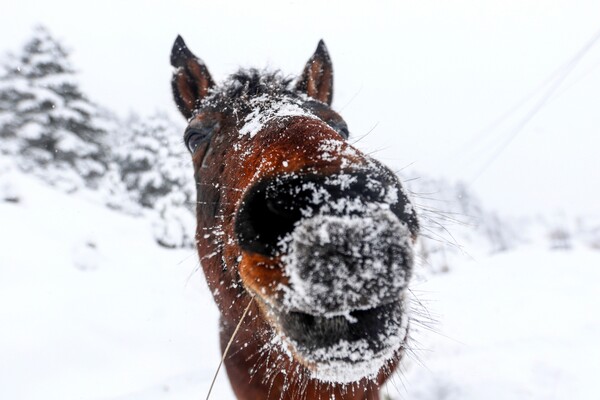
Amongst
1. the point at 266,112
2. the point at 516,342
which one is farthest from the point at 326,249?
the point at 516,342

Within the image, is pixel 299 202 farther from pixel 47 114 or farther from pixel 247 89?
pixel 47 114

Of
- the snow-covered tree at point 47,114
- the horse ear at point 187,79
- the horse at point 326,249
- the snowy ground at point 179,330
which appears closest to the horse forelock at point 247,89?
the horse ear at point 187,79

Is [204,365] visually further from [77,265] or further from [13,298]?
[77,265]

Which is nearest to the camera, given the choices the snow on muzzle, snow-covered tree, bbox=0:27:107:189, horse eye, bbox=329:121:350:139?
the snow on muzzle

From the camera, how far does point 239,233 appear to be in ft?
4.34

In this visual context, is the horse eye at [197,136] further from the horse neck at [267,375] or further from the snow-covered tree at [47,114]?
the snow-covered tree at [47,114]

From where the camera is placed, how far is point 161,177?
18.6m

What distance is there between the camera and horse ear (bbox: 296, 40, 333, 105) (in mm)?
3457

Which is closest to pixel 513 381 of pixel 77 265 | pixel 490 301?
pixel 490 301

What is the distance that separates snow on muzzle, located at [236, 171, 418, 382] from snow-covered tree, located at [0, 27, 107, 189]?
25.5 meters

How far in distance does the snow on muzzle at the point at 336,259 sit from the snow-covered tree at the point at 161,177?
14207 millimetres

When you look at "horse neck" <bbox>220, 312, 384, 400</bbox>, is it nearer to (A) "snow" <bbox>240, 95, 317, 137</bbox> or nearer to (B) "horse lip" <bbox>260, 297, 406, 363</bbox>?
(B) "horse lip" <bbox>260, 297, 406, 363</bbox>

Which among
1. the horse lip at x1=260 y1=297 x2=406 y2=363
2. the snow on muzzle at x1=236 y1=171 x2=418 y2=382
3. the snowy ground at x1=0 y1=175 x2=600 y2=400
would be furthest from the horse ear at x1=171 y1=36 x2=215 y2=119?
the horse lip at x1=260 y1=297 x2=406 y2=363

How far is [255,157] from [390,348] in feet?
3.66
